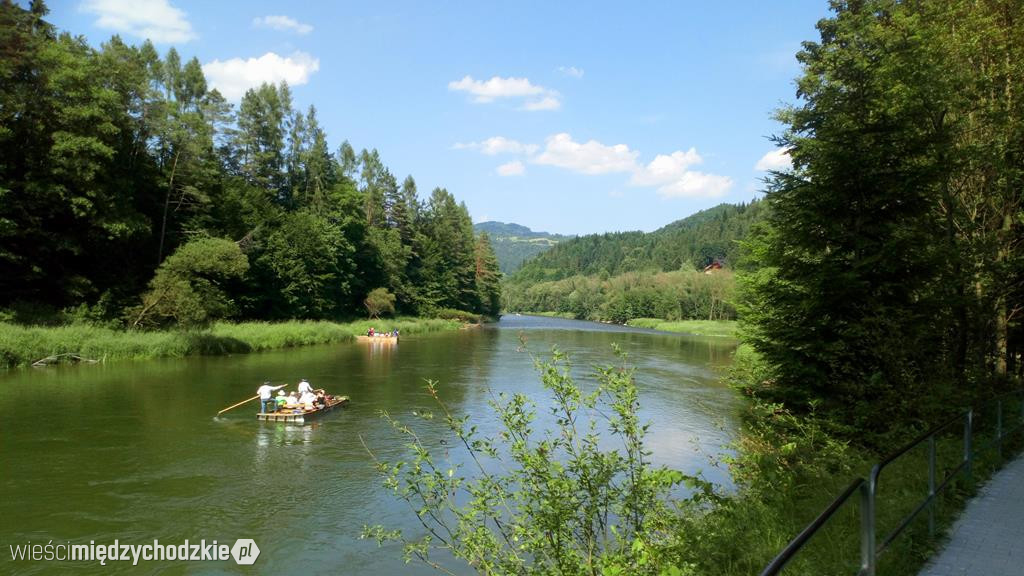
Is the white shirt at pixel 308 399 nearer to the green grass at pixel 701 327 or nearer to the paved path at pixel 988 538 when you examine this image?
the paved path at pixel 988 538

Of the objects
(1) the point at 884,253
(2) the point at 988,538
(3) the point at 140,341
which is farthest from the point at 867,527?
(3) the point at 140,341

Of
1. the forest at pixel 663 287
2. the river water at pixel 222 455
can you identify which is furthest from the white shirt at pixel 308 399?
the forest at pixel 663 287

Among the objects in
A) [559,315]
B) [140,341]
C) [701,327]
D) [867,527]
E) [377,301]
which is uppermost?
[377,301]

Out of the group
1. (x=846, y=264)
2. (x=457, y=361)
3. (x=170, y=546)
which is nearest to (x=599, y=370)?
(x=846, y=264)

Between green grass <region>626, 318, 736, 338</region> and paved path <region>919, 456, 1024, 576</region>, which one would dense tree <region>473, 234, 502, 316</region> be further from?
paved path <region>919, 456, 1024, 576</region>

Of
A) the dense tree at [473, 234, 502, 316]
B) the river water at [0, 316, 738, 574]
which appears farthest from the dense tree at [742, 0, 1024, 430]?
the dense tree at [473, 234, 502, 316]

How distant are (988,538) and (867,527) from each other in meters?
2.81

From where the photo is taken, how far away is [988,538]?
5.41m

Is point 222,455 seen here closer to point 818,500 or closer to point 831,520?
point 818,500

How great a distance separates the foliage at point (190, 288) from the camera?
102 feet

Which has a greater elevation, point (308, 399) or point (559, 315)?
point (308, 399)

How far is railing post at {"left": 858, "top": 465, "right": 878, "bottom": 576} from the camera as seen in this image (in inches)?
145

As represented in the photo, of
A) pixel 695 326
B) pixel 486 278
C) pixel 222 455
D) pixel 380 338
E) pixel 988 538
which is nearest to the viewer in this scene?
pixel 988 538

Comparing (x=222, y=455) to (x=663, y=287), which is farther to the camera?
(x=663, y=287)
